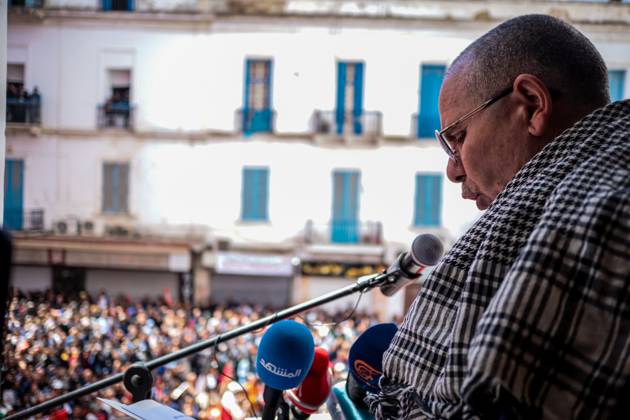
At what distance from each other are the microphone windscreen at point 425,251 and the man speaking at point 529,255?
257mm

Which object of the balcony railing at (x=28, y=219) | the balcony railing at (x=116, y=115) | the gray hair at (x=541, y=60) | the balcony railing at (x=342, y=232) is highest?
the balcony railing at (x=116, y=115)

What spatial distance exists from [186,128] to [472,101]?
4.65m

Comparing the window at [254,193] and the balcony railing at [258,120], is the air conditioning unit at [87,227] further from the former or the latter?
the balcony railing at [258,120]

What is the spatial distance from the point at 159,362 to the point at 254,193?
4557mm

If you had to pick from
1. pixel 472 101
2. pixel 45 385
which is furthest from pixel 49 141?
pixel 472 101

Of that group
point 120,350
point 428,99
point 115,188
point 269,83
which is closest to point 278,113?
point 269,83

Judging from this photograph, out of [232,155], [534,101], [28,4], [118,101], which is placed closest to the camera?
[534,101]

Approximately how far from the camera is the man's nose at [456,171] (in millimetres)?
707

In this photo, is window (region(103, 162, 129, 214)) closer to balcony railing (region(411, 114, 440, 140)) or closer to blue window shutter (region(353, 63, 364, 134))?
blue window shutter (region(353, 63, 364, 134))

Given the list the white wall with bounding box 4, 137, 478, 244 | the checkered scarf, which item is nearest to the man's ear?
the checkered scarf

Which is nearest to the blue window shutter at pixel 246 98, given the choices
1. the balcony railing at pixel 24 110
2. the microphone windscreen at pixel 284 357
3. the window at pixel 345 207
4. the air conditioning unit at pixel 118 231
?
the window at pixel 345 207

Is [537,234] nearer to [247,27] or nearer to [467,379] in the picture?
[467,379]

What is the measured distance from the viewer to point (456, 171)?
2.35 feet

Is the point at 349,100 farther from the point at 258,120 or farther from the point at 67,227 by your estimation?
the point at 67,227
